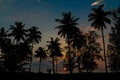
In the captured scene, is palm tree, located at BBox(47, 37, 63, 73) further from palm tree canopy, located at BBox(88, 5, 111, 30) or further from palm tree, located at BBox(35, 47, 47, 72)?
palm tree canopy, located at BBox(88, 5, 111, 30)

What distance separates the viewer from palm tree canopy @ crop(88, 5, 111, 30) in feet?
184

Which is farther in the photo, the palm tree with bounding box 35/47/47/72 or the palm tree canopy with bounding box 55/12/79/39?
the palm tree with bounding box 35/47/47/72

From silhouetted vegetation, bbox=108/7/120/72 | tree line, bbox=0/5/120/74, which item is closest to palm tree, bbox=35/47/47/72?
tree line, bbox=0/5/120/74

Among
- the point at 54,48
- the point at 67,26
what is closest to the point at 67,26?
the point at 67,26

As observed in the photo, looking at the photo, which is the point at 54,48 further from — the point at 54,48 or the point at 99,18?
the point at 99,18

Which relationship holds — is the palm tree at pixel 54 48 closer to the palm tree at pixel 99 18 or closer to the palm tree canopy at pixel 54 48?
the palm tree canopy at pixel 54 48

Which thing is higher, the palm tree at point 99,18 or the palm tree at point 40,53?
the palm tree at point 99,18

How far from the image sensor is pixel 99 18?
5619cm

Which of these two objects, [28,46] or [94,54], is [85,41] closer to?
[94,54]

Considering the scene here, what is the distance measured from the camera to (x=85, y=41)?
7250 centimetres

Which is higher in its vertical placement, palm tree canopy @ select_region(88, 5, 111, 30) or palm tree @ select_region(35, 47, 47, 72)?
palm tree canopy @ select_region(88, 5, 111, 30)

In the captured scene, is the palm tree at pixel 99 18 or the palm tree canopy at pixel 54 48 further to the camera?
the palm tree canopy at pixel 54 48

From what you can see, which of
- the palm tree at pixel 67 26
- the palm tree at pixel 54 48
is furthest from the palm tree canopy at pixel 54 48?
the palm tree at pixel 67 26

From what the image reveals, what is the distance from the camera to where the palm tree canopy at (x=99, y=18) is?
56.0 m
